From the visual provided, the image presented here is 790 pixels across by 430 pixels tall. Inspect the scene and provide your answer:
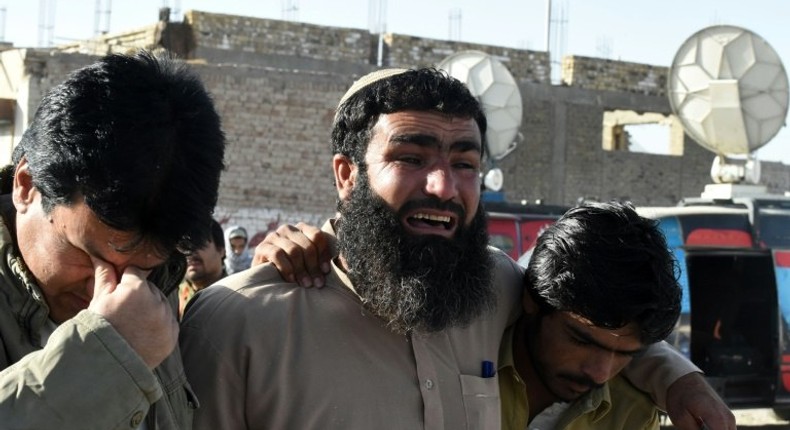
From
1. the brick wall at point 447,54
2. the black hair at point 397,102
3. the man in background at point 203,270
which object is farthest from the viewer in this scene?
the brick wall at point 447,54

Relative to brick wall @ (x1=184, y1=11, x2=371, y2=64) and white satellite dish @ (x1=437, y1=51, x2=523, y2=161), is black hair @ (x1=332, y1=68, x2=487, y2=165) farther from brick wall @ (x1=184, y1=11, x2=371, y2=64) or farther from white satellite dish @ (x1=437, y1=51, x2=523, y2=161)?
brick wall @ (x1=184, y1=11, x2=371, y2=64)

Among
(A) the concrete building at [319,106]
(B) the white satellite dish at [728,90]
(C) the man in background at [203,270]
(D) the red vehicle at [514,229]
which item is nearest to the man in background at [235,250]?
(D) the red vehicle at [514,229]

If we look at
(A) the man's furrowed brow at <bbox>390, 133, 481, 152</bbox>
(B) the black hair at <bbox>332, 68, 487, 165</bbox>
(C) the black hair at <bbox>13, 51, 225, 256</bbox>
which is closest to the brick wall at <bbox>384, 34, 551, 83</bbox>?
(B) the black hair at <bbox>332, 68, 487, 165</bbox>

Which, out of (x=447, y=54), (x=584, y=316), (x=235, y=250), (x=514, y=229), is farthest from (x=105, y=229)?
(x=447, y=54)

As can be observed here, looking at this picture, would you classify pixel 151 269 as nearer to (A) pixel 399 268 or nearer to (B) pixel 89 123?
(B) pixel 89 123

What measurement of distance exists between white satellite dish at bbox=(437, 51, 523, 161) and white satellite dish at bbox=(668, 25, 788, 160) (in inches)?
91.6

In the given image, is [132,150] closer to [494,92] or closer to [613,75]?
[494,92]

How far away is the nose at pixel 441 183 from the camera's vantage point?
2686mm

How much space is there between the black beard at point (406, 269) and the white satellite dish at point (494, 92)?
40.7 feet

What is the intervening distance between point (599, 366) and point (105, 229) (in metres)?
1.47

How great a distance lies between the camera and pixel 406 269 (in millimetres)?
2723

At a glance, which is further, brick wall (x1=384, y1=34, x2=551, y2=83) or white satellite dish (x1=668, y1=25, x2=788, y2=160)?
brick wall (x1=384, y1=34, x2=551, y2=83)

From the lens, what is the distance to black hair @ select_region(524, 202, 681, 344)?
2920 millimetres

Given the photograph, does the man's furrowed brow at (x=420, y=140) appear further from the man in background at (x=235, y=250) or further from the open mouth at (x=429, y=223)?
the man in background at (x=235, y=250)
